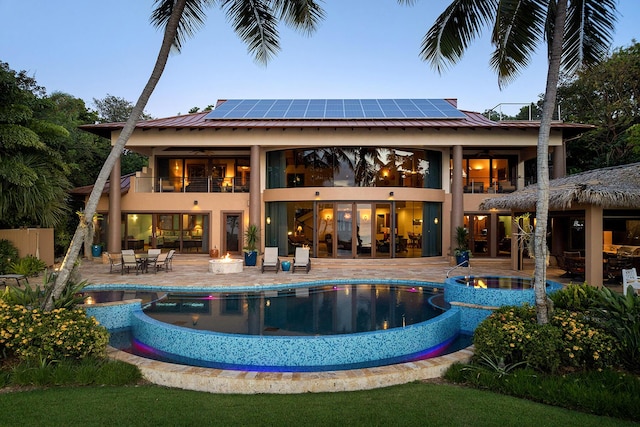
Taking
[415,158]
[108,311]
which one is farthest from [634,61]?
[108,311]

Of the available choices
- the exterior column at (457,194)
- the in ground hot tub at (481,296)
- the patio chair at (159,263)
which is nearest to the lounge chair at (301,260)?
the patio chair at (159,263)

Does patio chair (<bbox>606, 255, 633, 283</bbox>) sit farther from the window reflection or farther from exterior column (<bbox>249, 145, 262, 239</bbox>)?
exterior column (<bbox>249, 145, 262, 239</bbox>)

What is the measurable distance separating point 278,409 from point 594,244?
11.4m

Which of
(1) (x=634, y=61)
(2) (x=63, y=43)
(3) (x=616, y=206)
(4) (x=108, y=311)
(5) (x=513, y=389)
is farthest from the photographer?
(2) (x=63, y=43)

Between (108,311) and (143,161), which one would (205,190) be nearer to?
(108,311)

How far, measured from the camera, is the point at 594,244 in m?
11.9

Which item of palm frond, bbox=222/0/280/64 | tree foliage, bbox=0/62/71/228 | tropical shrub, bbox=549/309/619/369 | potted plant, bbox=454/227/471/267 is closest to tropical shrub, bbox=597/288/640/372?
tropical shrub, bbox=549/309/619/369

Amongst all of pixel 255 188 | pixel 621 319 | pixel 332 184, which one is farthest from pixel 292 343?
pixel 255 188

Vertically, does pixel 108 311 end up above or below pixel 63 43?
below

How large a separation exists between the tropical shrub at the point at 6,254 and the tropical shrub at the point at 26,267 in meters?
0.14

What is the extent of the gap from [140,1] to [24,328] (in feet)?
24.6

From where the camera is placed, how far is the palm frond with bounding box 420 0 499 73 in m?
8.15

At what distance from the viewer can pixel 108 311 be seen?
929cm

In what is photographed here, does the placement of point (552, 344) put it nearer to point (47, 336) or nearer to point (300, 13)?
point (47, 336)
